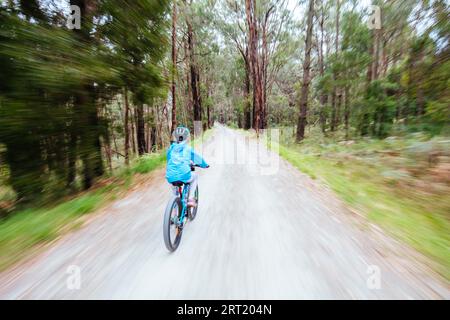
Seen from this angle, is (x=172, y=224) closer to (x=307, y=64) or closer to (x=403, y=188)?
(x=403, y=188)

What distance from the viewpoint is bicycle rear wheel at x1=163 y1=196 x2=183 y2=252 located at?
331 cm

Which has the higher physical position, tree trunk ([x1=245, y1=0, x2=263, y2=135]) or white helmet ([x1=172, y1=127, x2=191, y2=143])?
tree trunk ([x1=245, y1=0, x2=263, y2=135])

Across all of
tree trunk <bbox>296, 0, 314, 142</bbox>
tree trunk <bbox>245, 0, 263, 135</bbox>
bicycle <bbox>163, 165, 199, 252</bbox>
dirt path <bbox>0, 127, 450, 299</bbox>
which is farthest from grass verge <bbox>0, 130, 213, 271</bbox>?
tree trunk <bbox>245, 0, 263, 135</bbox>

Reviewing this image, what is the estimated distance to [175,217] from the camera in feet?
12.1

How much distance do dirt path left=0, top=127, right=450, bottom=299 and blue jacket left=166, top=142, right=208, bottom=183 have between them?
41.5 inches

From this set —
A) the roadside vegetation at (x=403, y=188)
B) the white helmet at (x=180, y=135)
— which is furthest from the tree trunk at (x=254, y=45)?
the white helmet at (x=180, y=135)

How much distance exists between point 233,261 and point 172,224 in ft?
3.62

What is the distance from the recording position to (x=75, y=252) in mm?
3535

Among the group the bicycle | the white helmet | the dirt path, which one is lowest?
the dirt path

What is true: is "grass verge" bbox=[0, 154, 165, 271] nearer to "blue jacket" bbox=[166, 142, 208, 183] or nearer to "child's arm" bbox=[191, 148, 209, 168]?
"blue jacket" bbox=[166, 142, 208, 183]

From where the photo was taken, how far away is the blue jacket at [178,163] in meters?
4.02

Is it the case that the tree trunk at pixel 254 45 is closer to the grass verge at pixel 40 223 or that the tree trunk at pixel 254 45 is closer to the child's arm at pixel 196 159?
the grass verge at pixel 40 223

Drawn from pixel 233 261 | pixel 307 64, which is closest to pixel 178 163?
pixel 233 261
